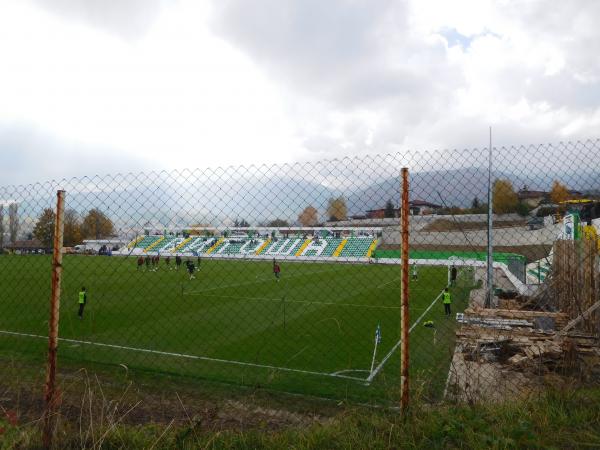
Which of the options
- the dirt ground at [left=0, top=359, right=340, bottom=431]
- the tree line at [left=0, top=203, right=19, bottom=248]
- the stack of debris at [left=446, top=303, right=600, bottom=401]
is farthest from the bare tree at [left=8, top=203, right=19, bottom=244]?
the stack of debris at [left=446, top=303, right=600, bottom=401]

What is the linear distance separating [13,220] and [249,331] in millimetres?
8268

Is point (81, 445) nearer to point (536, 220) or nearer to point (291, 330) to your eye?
point (536, 220)

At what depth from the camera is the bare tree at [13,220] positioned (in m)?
5.82

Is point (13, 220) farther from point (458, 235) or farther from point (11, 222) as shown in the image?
point (458, 235)

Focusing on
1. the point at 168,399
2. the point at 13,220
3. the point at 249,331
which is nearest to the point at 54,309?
the point at 13,220

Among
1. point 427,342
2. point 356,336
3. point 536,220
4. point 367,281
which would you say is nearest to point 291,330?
point 356,336

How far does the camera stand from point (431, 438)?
3.11 meters

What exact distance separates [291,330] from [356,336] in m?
2.20

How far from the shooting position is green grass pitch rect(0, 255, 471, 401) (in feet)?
30.9

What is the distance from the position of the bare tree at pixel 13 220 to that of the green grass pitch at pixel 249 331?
392 cm

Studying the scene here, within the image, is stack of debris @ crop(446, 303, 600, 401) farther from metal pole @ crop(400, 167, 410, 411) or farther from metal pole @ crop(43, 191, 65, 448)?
metal pole @ crop(43, 191, 65, 448)

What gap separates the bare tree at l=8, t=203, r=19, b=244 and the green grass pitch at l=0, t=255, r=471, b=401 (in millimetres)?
3920

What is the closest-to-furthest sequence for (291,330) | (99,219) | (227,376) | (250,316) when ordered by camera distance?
1. (99,219)
2. (227,376)
3. (291,330)
4. (250,316)

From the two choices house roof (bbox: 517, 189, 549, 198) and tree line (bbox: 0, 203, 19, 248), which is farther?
tree line (bbox: 0, 203, 19, 248)
